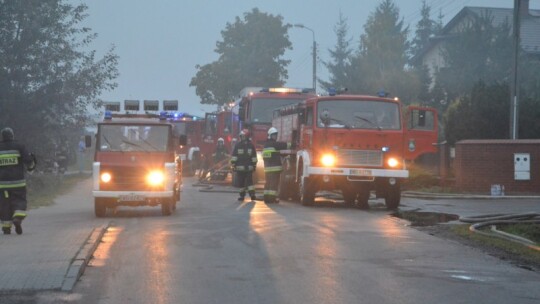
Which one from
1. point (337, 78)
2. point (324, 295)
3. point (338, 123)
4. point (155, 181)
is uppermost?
point (337, 78)

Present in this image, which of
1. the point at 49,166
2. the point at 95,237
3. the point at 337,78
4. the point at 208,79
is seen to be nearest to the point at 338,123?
the point at 95,237

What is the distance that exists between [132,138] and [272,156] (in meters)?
4.47

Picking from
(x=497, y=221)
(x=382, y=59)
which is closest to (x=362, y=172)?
(x=497, y=221)

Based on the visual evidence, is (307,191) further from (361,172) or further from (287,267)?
(287,267)

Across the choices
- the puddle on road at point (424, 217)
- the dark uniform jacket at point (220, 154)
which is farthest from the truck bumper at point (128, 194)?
the dark uniform jacket at point (220, 154)

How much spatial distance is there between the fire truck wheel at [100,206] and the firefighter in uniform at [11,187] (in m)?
3.49

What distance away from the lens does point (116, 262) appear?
10695 mm

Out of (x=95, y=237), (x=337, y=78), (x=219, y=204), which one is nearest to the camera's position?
(x=95, y=237)

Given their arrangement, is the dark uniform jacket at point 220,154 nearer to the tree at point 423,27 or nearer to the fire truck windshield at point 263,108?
the fire truck windshield at point 263,108

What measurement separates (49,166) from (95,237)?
1684 centimetres

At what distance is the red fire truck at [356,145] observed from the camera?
750 inches

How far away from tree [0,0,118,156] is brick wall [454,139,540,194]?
12805 millimetres

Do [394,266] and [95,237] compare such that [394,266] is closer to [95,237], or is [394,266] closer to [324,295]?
[324,295]

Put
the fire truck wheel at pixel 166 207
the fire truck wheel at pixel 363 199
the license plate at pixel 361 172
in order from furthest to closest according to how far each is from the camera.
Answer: the fire truck wheel at pixel 363 199 < the license plate at pixel 361 172 < the fire truck wheel at pixel 166 207
